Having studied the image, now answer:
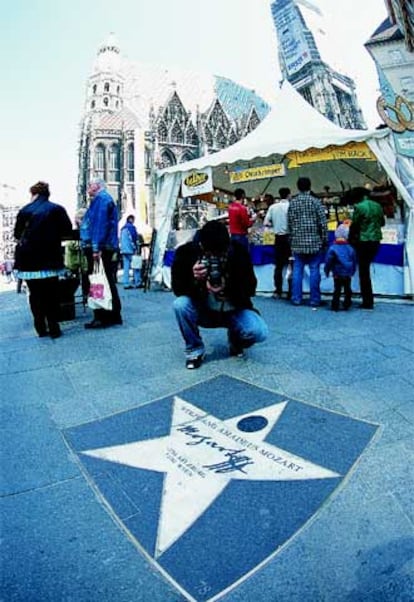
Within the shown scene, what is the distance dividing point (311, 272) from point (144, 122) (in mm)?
54396

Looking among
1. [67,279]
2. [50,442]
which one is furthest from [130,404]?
[67,279]

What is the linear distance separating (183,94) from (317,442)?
66646 millimetres

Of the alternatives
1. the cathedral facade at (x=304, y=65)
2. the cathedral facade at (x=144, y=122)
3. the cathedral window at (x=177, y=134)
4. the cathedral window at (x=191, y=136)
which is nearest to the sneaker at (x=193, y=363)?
the cathedral facade at (x=144, y=122)

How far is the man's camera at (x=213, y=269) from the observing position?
3.21m

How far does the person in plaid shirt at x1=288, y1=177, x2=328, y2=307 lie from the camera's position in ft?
19.9

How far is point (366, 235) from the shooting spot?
5.80m

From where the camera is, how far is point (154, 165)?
173ft

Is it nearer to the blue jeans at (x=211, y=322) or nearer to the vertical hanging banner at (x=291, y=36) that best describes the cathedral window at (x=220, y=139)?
the vertical hanging banner at (x=291, y=36)

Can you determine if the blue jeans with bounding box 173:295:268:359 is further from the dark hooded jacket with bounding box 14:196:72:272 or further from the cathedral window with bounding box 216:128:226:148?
the cathedral window with bounding box 216:128:226:148

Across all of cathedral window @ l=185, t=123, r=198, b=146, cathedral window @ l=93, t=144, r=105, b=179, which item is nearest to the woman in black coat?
cathedral window @ l=93, t=144, r=105, b=179

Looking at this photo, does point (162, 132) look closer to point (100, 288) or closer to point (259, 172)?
point (259, 172)

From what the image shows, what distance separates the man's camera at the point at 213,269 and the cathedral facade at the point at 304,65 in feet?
207

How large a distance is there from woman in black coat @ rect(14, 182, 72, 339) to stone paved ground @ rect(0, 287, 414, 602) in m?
0.66

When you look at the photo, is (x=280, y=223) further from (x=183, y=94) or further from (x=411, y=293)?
(x=183, y=94)
